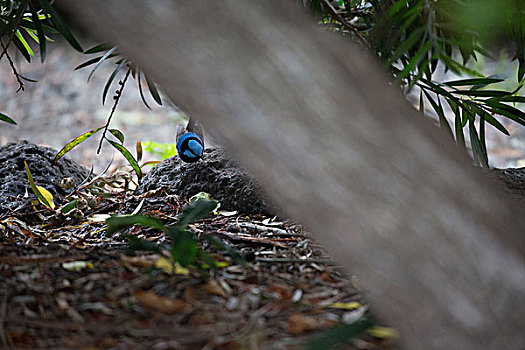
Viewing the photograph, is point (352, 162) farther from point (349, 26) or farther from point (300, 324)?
point (349, 26)

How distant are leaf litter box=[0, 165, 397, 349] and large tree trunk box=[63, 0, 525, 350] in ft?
0.39

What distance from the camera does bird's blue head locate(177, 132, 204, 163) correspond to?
1.63m

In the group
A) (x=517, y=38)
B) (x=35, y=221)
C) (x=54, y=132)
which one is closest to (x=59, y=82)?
(x=54, y=132)

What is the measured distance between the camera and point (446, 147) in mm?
616

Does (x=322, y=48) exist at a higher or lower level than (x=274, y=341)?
higher

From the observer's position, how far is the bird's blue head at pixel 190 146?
163cm

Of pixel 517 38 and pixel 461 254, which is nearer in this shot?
pixel 461 254

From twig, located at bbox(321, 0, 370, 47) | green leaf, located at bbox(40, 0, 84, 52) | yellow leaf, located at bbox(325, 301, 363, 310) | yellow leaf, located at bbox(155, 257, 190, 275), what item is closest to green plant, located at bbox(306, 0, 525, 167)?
twig, located at bbox(321, 0, 370, 47)

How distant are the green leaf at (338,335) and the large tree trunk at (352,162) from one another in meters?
0.05

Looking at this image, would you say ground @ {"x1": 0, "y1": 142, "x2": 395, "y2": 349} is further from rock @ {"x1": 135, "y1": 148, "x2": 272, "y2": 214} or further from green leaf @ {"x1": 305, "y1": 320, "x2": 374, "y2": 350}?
rock @ {"x1": 135, "y1": 148, "x2": 272, "y2": 214}

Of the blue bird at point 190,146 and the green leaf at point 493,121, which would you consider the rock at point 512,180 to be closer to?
the green leaf at point 493,121

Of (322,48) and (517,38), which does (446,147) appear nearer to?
(322,48)

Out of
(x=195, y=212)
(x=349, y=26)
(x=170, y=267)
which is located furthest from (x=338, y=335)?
(x=349, y=26)

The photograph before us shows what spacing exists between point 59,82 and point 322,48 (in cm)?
457
